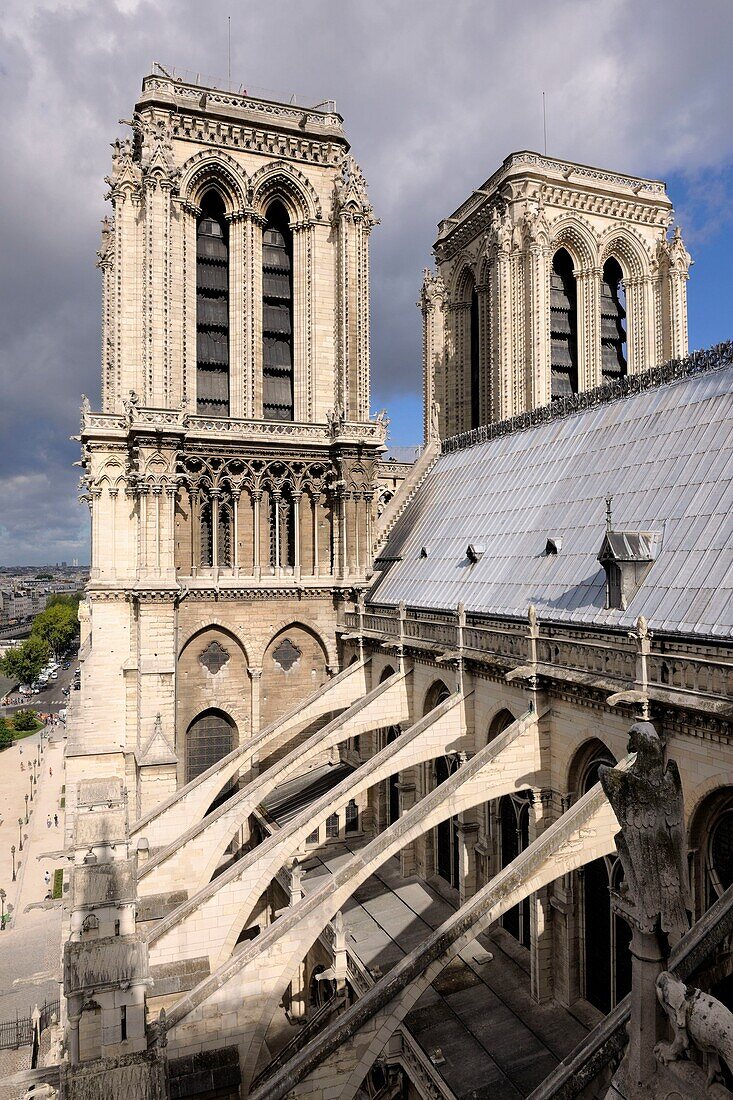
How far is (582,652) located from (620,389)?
12.0 meters

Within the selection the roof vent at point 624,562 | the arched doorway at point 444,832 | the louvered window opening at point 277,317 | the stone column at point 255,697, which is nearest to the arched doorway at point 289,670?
the stone column at point 255,697

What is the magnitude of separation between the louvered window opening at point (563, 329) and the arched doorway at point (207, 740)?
24295 millimetres

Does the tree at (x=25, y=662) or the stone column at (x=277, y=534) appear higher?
the stone column at (x=277, y=534)

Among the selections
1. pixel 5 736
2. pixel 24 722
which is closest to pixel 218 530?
pixel 5 736

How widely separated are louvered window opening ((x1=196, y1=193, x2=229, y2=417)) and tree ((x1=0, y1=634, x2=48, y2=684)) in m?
A: 109

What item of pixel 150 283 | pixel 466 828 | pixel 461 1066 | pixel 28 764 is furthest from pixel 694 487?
pixel 28 764

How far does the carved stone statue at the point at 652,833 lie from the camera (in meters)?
7.40

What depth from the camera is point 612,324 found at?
42156 mm

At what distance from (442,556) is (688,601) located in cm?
1442

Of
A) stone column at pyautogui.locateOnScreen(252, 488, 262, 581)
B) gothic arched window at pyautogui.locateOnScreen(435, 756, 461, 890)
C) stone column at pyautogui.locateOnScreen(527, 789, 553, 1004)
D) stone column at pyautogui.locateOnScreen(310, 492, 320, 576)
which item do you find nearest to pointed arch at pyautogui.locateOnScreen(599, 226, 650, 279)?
stone column at pyautogui.locateOnScreen(310, 492, 320, 576)

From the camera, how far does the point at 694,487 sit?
2005 cm

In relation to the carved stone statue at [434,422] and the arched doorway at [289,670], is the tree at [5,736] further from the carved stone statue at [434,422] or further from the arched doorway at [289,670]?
the carved stone statue at [434,422]

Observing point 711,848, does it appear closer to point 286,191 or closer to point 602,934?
point 602,934

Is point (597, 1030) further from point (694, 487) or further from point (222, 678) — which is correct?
point (222, 678)
